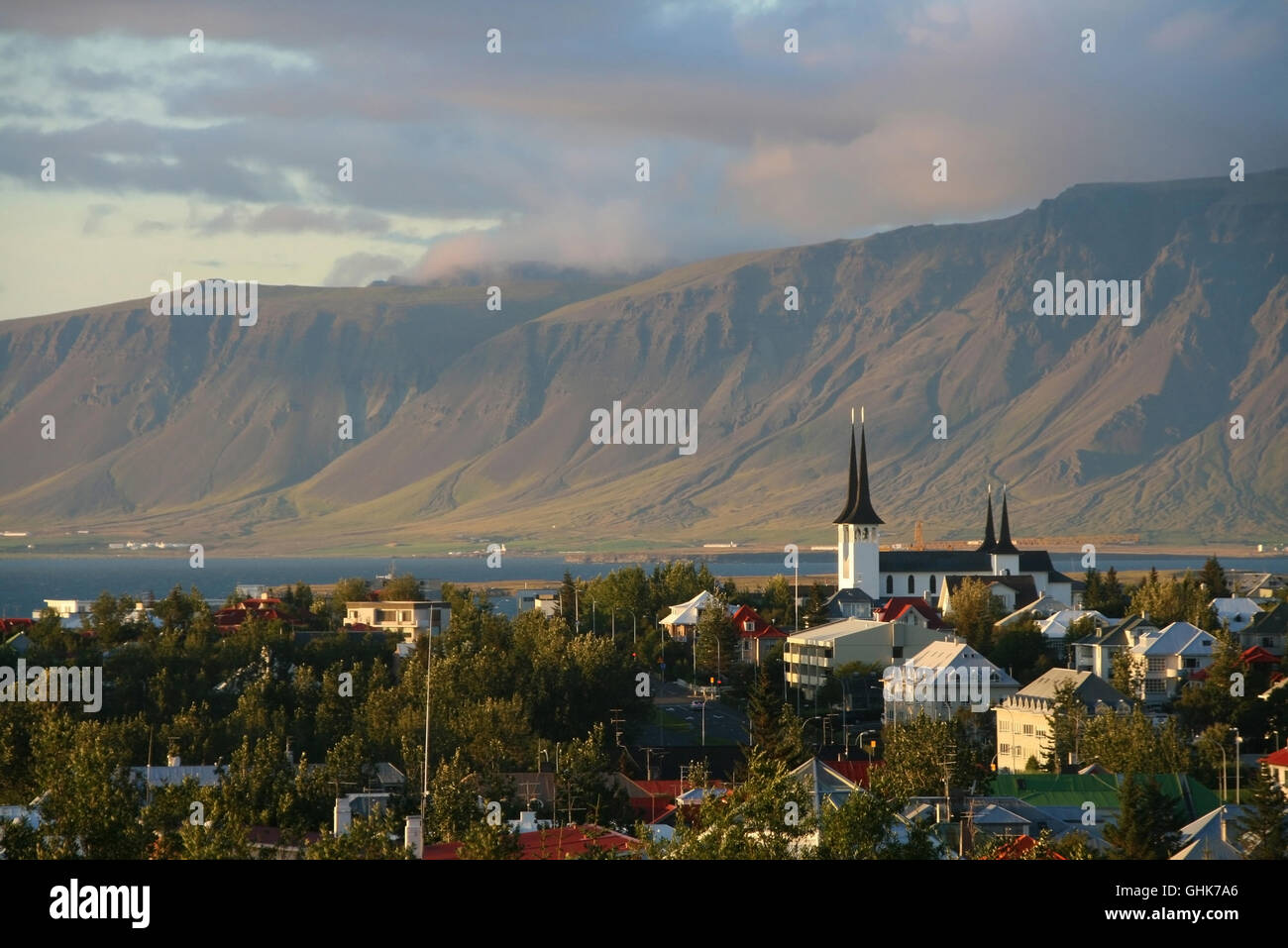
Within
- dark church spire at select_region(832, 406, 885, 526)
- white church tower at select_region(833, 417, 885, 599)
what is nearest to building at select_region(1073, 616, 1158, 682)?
dark church spire at select_region(832, 406, 885, 526)

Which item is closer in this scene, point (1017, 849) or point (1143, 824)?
point (1017, 849)

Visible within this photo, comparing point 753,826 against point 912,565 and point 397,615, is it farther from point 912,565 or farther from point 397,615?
point 912,565

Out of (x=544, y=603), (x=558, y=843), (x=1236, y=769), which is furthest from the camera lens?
(x=544, y=603)

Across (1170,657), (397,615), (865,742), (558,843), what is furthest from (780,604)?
(558,843)

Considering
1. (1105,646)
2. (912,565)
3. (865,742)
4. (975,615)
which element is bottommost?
(865,742)

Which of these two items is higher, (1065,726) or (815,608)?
(815,608)

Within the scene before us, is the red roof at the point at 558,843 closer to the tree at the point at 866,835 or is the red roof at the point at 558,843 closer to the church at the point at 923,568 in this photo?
the tree at the point at 866,835
